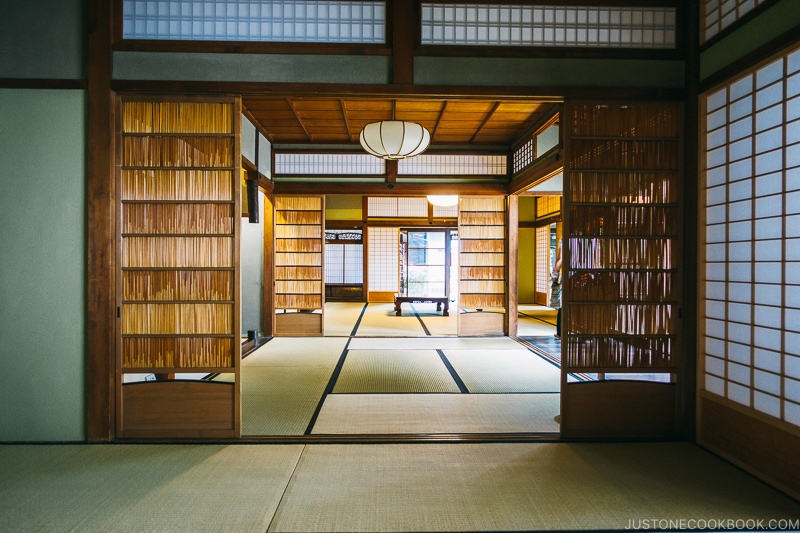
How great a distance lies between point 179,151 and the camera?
2674 mm

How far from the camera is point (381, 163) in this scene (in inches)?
253

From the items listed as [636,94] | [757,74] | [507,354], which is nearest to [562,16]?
[636,94]

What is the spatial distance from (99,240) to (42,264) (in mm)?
372

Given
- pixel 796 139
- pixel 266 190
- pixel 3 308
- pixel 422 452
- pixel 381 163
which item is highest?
pixel 381 163

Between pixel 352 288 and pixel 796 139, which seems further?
pixel 352 288

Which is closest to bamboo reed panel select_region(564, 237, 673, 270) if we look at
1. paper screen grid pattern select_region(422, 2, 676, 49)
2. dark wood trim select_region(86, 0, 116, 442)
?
paper screen grid pattern select_region(422, 2, 676, 49)

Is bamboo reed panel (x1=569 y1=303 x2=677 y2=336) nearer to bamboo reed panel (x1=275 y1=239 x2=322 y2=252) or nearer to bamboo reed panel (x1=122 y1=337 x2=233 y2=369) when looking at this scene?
bamboo reed panel (x1=122 y1=337 x2=233 y2=369)

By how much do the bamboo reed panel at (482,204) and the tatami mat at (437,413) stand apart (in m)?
3.61

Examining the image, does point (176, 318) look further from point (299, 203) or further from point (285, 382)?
point (299, 203)

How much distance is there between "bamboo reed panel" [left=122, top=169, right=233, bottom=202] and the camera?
267 cm

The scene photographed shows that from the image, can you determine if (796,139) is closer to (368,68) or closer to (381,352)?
(368,68)

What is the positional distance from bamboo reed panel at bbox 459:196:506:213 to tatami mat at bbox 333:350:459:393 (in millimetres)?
2441

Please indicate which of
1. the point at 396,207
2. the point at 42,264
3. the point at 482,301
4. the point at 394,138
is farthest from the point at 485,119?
the point at 396,207

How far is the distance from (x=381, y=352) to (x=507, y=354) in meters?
1.50
